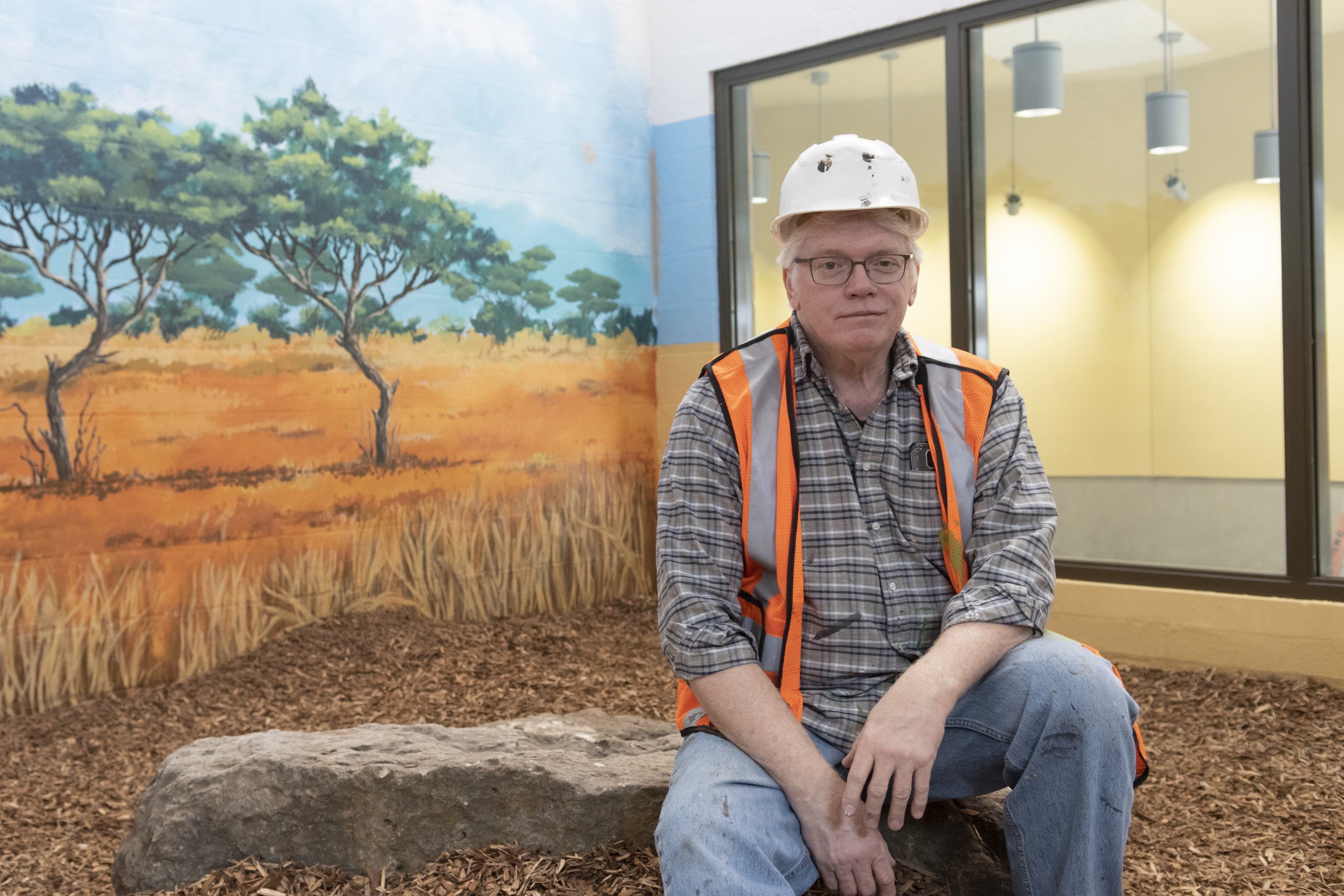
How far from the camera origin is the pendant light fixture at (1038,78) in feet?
A: 13.5

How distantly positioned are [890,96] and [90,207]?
10.1 feet

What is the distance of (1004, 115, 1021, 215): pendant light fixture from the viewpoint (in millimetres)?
4270

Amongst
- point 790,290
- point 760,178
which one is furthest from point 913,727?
point 760,178

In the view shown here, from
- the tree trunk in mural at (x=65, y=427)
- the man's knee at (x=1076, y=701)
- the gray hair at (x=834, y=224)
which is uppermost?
the gray hair at (x=834, y=224)

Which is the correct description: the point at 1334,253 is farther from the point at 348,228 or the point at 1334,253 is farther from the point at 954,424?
the point at 348,228

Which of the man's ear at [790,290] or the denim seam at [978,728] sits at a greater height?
the man's ear at [790,290]

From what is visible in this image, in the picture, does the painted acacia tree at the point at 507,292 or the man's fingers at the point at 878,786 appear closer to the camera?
the man's fingers at the point at 878,786

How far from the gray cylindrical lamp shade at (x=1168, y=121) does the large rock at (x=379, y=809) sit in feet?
11.0

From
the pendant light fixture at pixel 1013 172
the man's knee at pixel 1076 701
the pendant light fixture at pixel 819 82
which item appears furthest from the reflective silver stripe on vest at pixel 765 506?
the pendant light fixture at pixel 819 82

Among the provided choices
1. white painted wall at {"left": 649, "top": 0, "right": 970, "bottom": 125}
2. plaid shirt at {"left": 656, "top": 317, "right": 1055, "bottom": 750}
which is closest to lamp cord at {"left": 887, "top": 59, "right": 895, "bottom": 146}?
white painted wall at {"left": 649, "top": 0, "right": 970, "bottom": 125}

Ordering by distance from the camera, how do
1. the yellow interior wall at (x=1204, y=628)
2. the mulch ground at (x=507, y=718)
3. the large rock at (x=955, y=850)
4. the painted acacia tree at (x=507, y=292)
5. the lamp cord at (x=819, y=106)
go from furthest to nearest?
the lamp cord at (x=819, y=106), the painted acacia tree at (x=507, y=292), the yellow interior wall at (x=1204, y=628), the mulch ground at (x=507, y=718), the large rock at (x=955, y=850)

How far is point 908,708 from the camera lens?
1.37 m

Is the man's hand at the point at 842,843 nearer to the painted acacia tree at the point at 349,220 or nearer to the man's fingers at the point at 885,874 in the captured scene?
the man's fingers at the point at 885,874

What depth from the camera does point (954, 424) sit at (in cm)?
162
